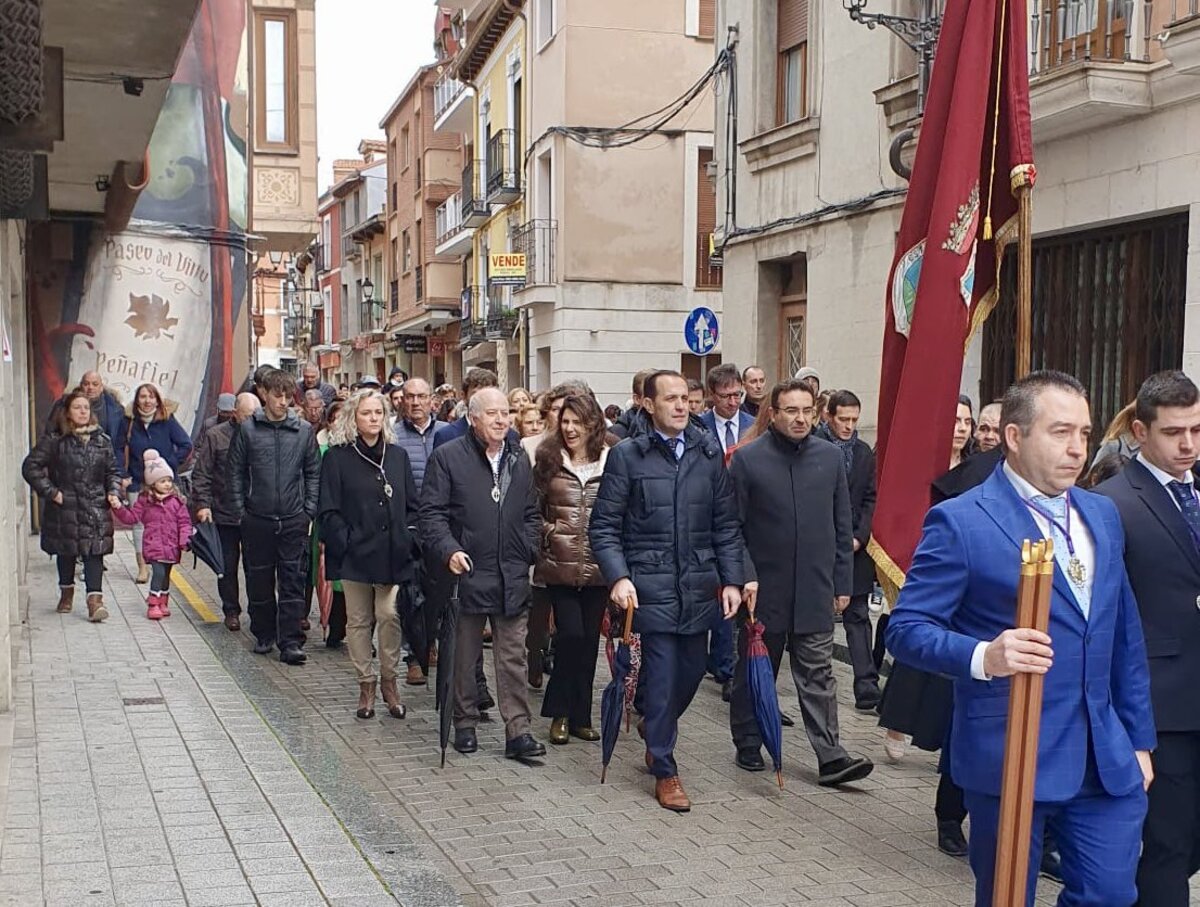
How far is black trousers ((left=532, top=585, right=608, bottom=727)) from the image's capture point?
292 inches

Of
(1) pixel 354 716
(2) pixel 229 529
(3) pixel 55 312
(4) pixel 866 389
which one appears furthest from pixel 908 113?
(3) pixel 55 312

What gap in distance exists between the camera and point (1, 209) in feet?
26.1

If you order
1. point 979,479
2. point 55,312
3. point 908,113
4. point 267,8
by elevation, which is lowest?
point 979,479

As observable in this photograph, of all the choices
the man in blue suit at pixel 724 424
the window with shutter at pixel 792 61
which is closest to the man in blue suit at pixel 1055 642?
the man in blue suit at pixel 724 424

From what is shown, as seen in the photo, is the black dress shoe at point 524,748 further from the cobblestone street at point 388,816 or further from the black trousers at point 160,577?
the black trousers at point 160,577

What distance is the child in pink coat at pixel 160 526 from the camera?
35.2 feet

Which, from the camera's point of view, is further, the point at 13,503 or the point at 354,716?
the point at 13,503

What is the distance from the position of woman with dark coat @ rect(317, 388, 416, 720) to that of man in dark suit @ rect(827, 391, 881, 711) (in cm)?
274

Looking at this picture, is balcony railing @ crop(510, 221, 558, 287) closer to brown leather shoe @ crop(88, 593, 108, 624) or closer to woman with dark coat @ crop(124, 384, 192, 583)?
woman with dark coat @ crop(124, 384, 192, 583)

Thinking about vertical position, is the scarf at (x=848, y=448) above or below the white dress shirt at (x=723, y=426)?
below

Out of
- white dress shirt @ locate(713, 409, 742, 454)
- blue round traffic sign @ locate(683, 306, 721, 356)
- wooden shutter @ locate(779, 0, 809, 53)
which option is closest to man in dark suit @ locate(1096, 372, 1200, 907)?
white dress shirt @ locate(713, 409, 742, 454)

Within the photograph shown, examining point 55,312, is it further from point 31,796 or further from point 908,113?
point 31,796

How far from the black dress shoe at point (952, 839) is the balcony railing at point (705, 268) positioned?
22.8 m

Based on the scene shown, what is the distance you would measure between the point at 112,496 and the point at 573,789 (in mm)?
5688
